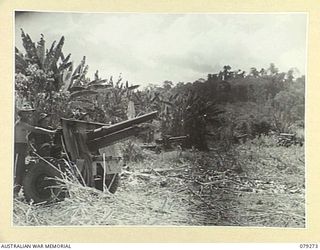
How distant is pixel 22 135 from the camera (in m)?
0.70

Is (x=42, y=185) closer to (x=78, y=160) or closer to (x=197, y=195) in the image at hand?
(x=78, y=160)

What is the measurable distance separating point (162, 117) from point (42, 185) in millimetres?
185

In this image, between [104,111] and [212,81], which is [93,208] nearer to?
[104,111]

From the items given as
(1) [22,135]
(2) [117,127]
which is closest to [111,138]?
(2) [117,127]

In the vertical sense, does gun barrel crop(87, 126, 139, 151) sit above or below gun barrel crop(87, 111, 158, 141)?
below

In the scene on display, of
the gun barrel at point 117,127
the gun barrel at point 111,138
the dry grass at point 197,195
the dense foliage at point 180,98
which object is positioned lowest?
the dry grass at point 197,195

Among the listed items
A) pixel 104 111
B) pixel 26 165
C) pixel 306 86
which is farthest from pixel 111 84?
pixel 306 86

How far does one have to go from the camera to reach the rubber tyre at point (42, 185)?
70 cm

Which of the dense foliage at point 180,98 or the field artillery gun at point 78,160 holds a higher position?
the dense foliage at point 180,98

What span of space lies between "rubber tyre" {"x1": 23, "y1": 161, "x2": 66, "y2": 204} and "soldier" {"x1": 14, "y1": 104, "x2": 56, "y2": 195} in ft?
0.04

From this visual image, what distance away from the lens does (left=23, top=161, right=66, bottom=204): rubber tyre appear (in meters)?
0.70

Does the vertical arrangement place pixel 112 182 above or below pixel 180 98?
below

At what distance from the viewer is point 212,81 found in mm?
704

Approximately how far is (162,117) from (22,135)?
0.19 m
